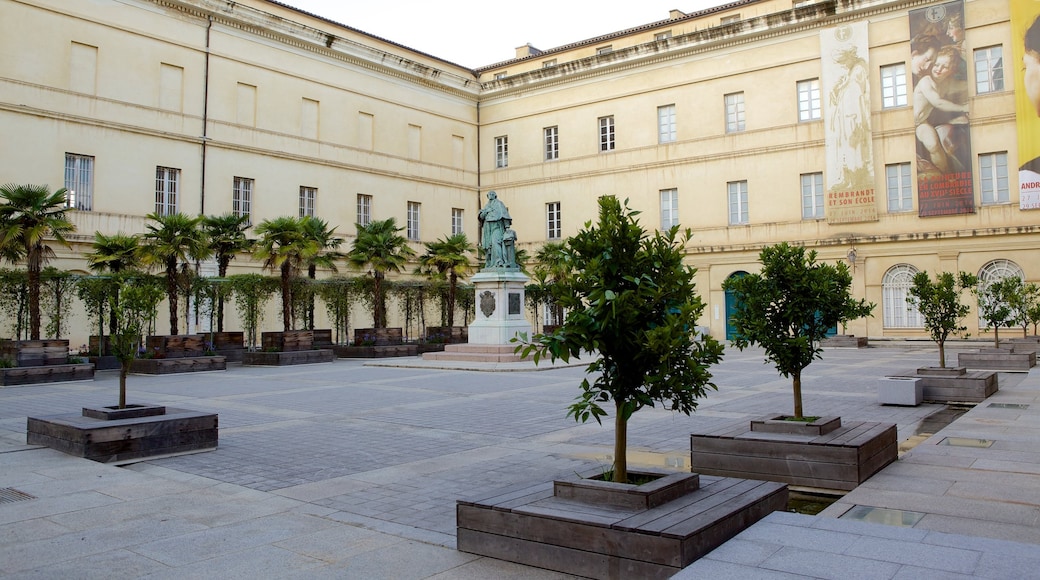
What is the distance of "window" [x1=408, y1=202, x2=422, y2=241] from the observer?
124ft

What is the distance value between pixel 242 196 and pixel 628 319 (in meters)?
29.8

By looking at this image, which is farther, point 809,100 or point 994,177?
point 809,100

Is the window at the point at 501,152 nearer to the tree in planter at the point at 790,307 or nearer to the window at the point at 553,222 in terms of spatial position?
the window at the point at 553,222

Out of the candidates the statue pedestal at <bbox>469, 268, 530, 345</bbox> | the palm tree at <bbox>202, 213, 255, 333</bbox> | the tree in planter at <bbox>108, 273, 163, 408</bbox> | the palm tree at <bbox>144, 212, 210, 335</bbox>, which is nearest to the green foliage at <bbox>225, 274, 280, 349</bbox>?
the palm tree at <bbox>202, 213, 255, 333</bbox>

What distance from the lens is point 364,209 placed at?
3609 centimetres

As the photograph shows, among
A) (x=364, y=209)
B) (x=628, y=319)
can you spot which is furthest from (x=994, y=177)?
(x=628, y=319)

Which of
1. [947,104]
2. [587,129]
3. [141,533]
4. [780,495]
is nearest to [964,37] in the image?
[947,104]

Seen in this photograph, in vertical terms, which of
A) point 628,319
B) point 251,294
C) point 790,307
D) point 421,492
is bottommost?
point 421,492

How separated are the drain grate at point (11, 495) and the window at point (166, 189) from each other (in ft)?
79.4

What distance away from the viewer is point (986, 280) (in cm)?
2762

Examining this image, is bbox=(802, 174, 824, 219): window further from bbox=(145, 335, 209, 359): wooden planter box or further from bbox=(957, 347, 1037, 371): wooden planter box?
bbox=(145, 335, 209, 359): wooden planter box

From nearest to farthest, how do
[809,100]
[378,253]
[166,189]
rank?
[166,189]
[378,253]
[809,100]

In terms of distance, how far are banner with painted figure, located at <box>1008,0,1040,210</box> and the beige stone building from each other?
14.3 inches

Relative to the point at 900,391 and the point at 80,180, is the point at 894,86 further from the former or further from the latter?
the point at 80,180
